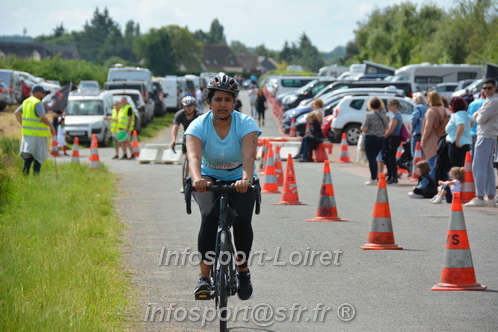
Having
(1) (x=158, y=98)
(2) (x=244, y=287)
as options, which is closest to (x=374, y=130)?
(2) (x=244, y=287)

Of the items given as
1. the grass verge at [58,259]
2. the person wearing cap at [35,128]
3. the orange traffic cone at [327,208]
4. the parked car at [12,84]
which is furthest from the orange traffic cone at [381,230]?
the parked car at [12,84]

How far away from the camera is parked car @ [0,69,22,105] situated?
45469 millimetres

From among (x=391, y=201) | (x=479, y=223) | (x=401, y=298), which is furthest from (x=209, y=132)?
(x=391, y=201)

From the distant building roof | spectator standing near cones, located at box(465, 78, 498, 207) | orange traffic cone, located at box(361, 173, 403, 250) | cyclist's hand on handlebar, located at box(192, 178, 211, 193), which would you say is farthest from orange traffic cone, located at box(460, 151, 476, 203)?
the distant building roof

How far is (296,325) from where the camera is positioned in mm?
6938

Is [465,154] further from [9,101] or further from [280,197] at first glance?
[9,101]

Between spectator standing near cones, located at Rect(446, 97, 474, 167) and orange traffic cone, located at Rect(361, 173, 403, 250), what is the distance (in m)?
5.51

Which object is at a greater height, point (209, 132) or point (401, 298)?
point (209, 132)

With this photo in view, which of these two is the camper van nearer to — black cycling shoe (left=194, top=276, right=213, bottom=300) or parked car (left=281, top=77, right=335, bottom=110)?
parked car (left=281, top=77, right=335, bottom=110)

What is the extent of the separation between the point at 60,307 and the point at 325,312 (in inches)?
77.0

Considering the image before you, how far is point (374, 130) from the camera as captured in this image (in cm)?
1912

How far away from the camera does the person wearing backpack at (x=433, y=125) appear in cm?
1772

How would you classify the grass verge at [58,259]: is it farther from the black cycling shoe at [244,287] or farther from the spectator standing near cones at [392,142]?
the spectator standing near cones at [392,142]

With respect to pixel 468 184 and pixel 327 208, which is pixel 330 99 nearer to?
pixel 468 184
